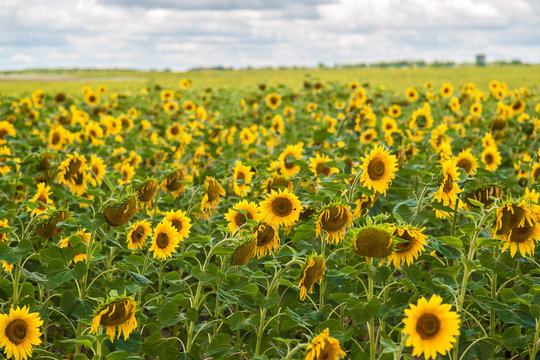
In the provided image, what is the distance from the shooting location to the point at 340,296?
2492mm

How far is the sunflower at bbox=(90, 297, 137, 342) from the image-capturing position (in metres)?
2.26

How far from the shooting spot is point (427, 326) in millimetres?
1927

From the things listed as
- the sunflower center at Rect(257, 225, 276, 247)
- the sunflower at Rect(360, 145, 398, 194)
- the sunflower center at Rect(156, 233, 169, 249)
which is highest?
the sunflower at Rect(360, 145, 398, 194)

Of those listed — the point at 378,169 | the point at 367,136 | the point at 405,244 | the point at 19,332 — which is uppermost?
the point at 378,169

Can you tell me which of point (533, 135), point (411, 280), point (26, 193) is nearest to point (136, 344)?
point (411, 280)

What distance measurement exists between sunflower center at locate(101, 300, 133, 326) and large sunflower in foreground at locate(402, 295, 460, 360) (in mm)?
1116

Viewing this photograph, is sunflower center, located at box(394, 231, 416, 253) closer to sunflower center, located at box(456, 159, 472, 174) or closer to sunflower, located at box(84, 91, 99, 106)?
sunflower center, located at box(456, 159, 472, 174)

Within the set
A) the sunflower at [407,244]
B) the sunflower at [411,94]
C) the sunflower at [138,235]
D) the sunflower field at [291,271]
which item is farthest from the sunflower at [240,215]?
the sunflower at [411,94]

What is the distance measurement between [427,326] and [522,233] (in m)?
0.79

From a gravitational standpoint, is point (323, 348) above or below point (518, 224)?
below

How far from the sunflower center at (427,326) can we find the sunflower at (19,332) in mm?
1666

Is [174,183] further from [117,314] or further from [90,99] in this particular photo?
[90,99]

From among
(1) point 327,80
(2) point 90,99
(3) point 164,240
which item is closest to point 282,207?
(3) point 164,240

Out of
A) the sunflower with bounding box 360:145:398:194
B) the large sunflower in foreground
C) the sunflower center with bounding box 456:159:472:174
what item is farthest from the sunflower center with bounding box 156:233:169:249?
the sunflower center with bounding box 456:159:472:174
